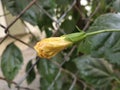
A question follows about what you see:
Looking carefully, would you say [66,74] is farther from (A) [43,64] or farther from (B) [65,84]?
(A) [43,64]

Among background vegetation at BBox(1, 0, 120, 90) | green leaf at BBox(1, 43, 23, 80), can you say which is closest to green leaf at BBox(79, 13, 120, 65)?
background vegetation at BBox(1, 0, 120, 90)

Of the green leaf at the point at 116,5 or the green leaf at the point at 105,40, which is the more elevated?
the green leaf at the point at 116,5

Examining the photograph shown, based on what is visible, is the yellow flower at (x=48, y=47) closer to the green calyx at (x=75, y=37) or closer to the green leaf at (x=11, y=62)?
the green calyx at (x=75, y=37)

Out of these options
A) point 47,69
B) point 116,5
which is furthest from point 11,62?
point 116,5

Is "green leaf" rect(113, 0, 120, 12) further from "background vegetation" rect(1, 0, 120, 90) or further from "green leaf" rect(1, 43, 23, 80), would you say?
"green leaf" rect(1, 43, 23, 80)

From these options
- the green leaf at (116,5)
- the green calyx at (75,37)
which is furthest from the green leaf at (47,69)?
the green calyx at (75,37)

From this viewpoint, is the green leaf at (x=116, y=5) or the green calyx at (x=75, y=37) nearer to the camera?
the green calyx at (x=75, y=37)

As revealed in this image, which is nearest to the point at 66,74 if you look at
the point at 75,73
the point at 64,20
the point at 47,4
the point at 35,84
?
the point at 75,73
